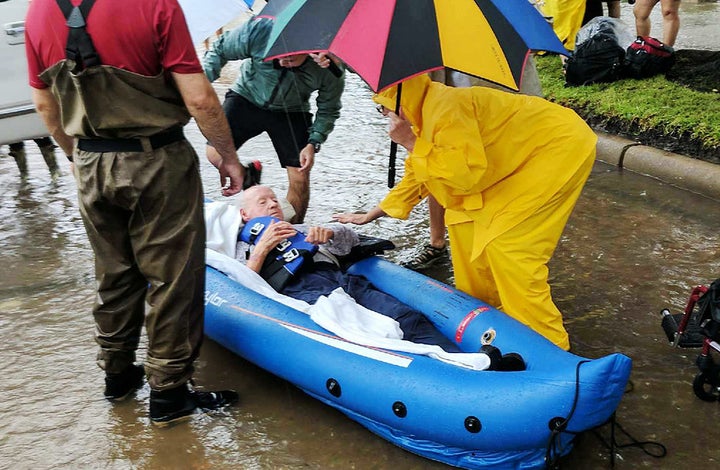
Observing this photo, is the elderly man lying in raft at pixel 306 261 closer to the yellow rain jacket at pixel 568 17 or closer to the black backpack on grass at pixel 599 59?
the black backpack on grass at pixel 599 59

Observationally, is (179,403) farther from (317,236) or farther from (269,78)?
(269,78)

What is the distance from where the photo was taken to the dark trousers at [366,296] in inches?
135

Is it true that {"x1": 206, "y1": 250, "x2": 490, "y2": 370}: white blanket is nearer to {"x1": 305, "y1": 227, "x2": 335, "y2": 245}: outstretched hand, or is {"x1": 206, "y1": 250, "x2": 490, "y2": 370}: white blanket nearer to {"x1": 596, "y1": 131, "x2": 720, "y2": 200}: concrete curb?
{"x1": 305, "y1": 227, "x2": 335, "y2": 245}: outstretched hand

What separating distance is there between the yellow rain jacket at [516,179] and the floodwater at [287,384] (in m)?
0.60

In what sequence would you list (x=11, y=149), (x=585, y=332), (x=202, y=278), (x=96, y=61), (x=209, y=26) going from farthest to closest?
(x=11, y=149)
(x=209, y=26)
(x=585, y=332)
(x=202, y=278)
(x=96, y=61)

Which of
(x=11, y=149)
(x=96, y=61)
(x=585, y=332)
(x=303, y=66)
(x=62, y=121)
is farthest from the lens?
(x=11, y=149)

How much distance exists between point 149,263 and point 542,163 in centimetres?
173

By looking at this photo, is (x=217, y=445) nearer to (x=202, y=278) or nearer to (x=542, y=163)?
(x=202, y=278)

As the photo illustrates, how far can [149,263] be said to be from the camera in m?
3.06

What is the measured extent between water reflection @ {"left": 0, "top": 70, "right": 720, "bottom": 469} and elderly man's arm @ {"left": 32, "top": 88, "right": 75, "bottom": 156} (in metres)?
1.16

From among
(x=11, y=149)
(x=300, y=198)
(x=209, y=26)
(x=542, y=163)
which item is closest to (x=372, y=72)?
(x=542, y=163)

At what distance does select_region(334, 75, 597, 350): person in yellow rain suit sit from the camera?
327 cm

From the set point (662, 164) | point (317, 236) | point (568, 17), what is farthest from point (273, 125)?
point (568, 17)

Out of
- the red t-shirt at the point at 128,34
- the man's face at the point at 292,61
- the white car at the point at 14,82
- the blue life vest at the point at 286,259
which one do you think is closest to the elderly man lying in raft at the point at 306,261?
the blue life vest at the point at 286,259
